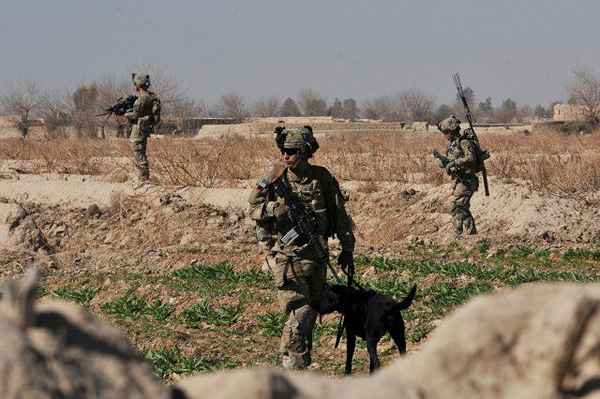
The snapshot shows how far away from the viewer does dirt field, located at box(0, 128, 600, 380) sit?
10.5 metres

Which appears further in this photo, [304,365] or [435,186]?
[435,186]

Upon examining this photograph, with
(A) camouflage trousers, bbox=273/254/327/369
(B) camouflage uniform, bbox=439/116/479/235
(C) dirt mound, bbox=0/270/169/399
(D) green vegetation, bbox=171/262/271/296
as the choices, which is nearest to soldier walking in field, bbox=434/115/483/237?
(B) camouflage uniform, bbox=439/116/479/235

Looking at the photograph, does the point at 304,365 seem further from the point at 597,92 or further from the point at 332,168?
the point at 597,92

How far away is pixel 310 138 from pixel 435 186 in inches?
531

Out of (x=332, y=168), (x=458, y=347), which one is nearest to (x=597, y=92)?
(x=332, y=168)

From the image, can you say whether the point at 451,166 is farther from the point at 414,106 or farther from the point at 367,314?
the point at 414,106

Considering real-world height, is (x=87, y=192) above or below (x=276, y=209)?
below

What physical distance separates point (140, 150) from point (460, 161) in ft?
26.2

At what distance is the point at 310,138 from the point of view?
7797 millimetres

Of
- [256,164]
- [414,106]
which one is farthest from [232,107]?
[256,164]

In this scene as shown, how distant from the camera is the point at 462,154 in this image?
49.5 feet

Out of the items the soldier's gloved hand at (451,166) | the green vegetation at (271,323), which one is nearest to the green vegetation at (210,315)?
the green vegetation at (271,323)

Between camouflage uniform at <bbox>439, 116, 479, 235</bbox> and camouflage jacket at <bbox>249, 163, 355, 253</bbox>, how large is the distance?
23.6 ft

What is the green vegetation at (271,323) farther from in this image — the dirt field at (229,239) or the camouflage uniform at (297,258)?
the camouflage uniform at (297,258)
